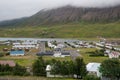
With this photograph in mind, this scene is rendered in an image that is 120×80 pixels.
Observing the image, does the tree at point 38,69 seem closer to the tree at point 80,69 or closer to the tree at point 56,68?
the tree at point 56,68

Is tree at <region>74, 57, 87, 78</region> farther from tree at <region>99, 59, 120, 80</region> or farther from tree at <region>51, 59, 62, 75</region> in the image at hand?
tree at <region>99, 59, 120, 80</region>

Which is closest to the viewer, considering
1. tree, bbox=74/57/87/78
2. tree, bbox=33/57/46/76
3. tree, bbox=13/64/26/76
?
tree, bbox=74/57/87/78

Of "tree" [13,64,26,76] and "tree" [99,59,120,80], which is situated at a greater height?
"tree" [99,59,120,80]

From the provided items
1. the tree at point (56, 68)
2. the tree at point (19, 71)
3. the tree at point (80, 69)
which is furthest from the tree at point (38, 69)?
the tree at point (80, 69)

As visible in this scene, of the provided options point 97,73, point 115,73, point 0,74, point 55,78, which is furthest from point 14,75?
point 115,73

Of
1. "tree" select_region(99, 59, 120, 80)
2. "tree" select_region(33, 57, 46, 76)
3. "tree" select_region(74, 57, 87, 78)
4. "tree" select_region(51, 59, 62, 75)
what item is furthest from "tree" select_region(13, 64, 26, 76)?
"tree" select_region(99, 59, 120, 80)

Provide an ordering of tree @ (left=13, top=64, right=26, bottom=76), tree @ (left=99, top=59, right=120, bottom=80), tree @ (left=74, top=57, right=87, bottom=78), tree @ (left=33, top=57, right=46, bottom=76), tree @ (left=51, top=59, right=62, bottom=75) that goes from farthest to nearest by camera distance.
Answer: tree @ (left=33, top=57, right=46, bottom=76) < tree @ (left=13, top=64, right=26, bottom=76) < tree @ (left=51, top=59, right=62, bottom=75) < tree @ (left=74, top=57, right=87, bottom=78) < tree @ (left=99, top=59, right=120, bottom=80)

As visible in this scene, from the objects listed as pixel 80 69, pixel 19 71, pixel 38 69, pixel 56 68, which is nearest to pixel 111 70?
pixel 80 69

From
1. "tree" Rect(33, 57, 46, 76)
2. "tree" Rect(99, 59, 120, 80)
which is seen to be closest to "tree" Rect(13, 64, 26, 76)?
"tree" Rect(33, 57, 46, 76)

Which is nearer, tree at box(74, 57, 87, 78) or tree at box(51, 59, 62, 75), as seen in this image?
tree at box(74, 57, 87, 78)

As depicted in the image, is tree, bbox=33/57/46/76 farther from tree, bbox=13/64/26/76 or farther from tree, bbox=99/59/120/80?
tree, bbox=99/59/120/80

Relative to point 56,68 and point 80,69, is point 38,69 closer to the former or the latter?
point 56,68

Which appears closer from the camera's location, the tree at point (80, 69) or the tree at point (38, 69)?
the tree at point (80, 69)
